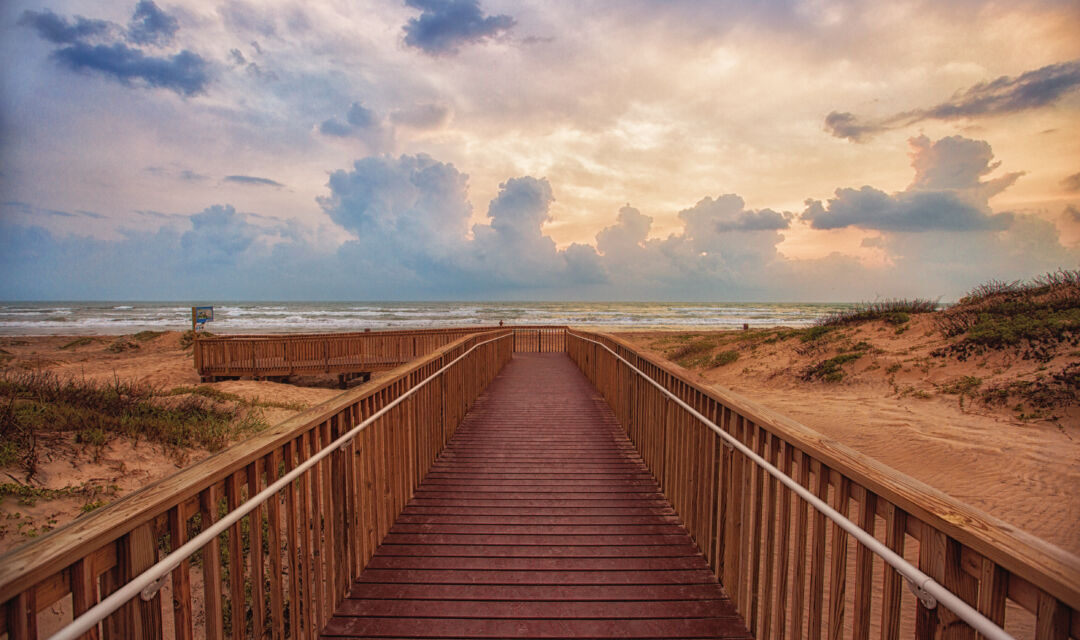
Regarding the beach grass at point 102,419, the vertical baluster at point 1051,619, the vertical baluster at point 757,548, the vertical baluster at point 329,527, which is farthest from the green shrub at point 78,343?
the vertical baluster at point 1051,619

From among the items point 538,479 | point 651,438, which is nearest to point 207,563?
point 538,479

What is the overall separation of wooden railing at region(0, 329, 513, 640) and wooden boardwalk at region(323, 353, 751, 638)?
241 millimetres

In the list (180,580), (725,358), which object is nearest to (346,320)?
(725,358)

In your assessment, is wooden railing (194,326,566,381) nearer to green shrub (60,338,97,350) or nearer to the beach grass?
the beach grass

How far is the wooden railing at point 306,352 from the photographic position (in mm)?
15336

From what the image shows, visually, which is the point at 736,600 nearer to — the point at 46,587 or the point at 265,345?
the point at 46,587

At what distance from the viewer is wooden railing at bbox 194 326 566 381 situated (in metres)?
15.3

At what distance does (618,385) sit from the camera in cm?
721

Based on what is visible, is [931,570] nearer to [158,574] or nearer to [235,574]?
[158,574]

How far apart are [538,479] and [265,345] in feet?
45.7

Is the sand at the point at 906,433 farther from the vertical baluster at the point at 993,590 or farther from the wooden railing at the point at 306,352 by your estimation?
the vertical baluster at the point at 993,590

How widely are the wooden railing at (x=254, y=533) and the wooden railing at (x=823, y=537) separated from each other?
7.00ft

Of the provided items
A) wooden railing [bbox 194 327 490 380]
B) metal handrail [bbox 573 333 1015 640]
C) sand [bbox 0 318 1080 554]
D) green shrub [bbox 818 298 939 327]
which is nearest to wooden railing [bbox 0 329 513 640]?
sand [bbox 0 318 1080 554]

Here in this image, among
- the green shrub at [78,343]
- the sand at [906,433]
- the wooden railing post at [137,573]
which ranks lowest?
the green shrub at [78,343]
